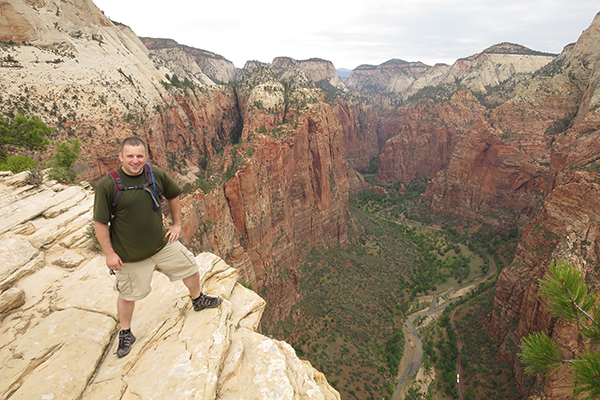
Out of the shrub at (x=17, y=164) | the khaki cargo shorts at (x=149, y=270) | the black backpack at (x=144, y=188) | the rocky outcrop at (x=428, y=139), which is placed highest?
the black backpack at (x=144, y=188)

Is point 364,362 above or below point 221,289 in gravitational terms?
below

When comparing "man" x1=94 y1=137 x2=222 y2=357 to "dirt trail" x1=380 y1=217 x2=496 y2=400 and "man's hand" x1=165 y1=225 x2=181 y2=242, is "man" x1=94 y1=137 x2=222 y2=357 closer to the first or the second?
"man's hand" x1=165 y1=225 x2=181 y2=242

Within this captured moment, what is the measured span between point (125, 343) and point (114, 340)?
71 cm

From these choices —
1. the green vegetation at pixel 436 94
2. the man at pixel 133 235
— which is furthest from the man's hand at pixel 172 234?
the green vegetation at pixel 436 94

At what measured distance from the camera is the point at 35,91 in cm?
3094

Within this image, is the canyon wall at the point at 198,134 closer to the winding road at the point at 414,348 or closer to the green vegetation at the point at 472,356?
the winding road at the point at 414,348

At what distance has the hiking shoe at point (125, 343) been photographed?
583 cm

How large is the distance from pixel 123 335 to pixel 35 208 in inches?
339

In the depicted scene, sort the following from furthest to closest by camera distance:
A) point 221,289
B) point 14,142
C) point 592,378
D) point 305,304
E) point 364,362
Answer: point 305,304 → point 364,362 → point 14,142 → point 221,289 → point 592,378

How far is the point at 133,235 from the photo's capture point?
5734mm

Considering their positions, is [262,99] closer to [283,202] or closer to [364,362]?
[283,202]

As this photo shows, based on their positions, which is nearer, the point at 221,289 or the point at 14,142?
the point at 221,289

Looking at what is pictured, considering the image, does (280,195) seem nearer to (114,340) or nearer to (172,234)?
(172,234)

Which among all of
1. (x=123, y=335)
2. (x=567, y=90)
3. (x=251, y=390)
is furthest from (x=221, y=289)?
(x=567, y=90)
